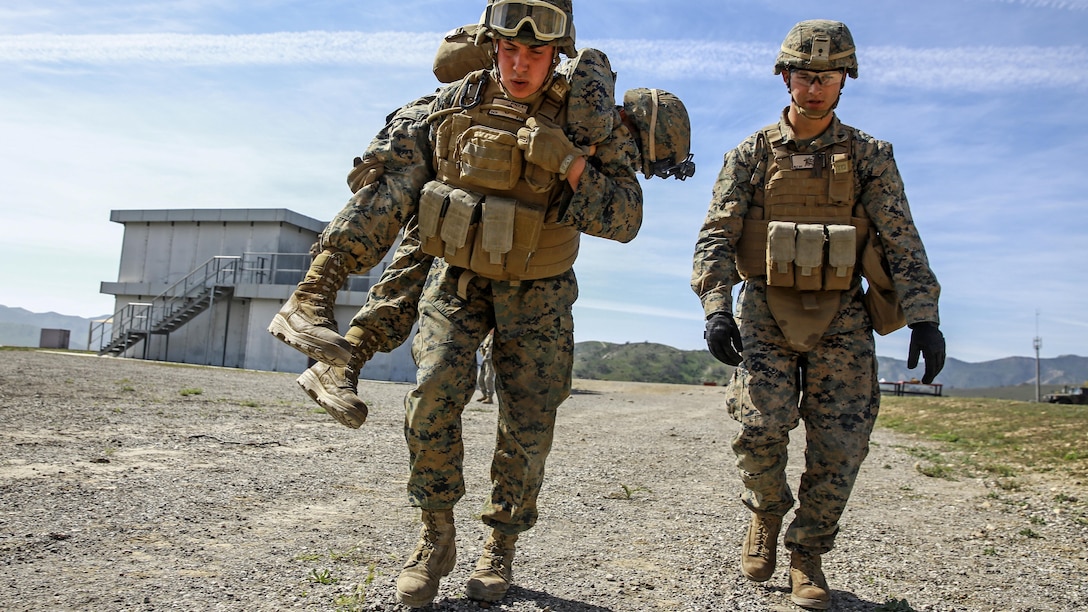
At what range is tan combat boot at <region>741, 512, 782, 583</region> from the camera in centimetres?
400

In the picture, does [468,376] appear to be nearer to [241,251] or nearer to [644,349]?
[241,251]

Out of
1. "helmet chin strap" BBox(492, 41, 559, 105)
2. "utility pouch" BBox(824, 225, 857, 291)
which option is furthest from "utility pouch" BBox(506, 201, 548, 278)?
"utility pouch" BBox(824, 225, 857, 291)

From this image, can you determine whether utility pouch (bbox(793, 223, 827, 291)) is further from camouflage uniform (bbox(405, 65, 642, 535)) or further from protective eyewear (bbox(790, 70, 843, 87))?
camouflage uniform (bbox(405, 65, 642, 535))

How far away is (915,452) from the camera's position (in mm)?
11016

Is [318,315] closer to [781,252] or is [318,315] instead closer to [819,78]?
[781,252]

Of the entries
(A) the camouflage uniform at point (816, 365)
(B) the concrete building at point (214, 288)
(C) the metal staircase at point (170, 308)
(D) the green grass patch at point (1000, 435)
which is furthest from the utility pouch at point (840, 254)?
(C) the metal staircase at point (170, 308)

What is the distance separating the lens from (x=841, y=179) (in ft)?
13.8

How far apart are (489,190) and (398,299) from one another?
87cm

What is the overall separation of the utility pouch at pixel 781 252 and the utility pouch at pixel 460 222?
1.62 meters

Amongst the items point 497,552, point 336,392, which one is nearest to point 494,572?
point 497,552

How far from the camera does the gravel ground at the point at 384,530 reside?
343cm

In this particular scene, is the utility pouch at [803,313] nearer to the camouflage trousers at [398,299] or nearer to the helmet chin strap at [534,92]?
the helmet chin strap at [534,92]

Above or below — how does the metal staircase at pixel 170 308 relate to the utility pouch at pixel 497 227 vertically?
above

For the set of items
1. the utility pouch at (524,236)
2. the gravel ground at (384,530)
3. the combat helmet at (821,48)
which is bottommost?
the gravel ground at (384,530)
